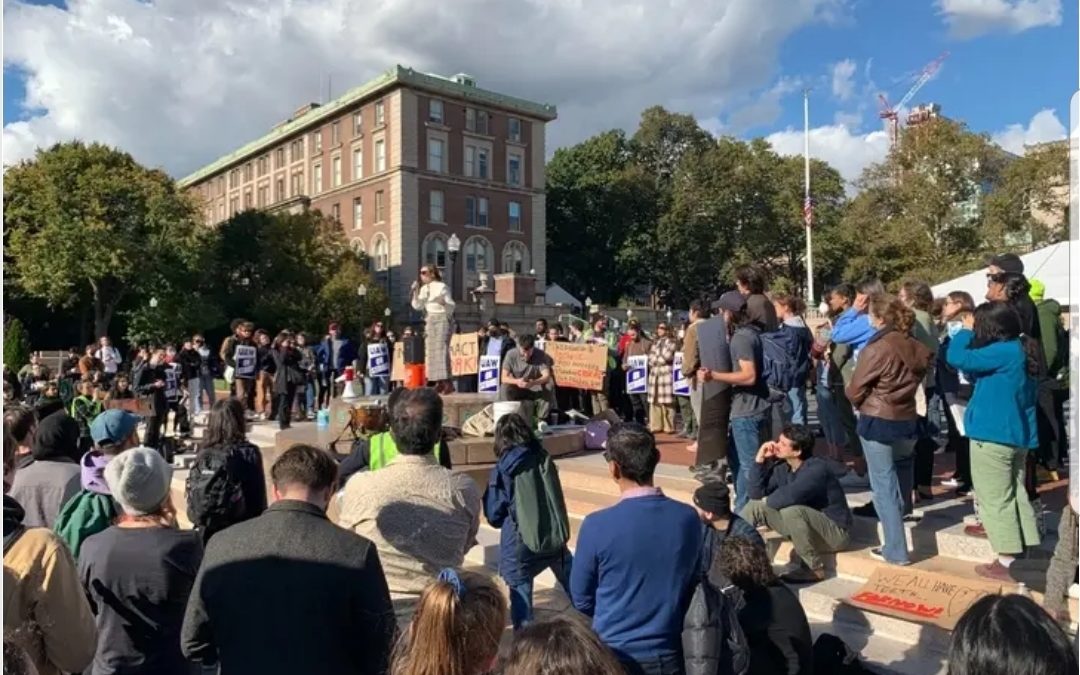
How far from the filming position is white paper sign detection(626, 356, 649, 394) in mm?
12898

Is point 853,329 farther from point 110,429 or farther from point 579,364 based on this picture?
point 579,364

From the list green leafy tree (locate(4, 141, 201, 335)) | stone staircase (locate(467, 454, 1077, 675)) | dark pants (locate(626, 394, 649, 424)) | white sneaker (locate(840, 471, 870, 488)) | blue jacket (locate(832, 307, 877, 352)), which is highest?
green leafy tree (locate(4, 141, 201, 335))

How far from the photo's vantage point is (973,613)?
6.72ft

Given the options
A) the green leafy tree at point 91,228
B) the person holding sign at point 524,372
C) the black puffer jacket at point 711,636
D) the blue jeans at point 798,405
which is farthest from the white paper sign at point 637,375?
the green leafy tree at point 91,228

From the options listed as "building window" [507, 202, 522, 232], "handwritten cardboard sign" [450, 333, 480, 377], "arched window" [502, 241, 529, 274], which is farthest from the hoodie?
"building window" [507, 202, 522, 232]

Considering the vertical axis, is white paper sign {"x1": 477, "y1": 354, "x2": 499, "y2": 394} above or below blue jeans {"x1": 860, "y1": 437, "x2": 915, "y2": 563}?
above

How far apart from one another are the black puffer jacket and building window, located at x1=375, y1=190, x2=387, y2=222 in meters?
57.3

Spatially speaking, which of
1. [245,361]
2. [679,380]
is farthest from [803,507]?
[245,361]

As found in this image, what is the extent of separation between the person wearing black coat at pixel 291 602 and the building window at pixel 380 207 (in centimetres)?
5732

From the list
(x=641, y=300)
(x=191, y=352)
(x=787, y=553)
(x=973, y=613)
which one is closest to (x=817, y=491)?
(x=787, y=553)

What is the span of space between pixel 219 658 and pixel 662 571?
5.37 ft

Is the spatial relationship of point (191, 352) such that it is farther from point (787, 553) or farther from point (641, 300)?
point (641, 300)

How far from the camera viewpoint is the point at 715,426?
22.6ft

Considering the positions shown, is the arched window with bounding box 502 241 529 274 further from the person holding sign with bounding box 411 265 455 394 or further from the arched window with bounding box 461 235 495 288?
the person holding sign with bounding box 411 265 455 394
